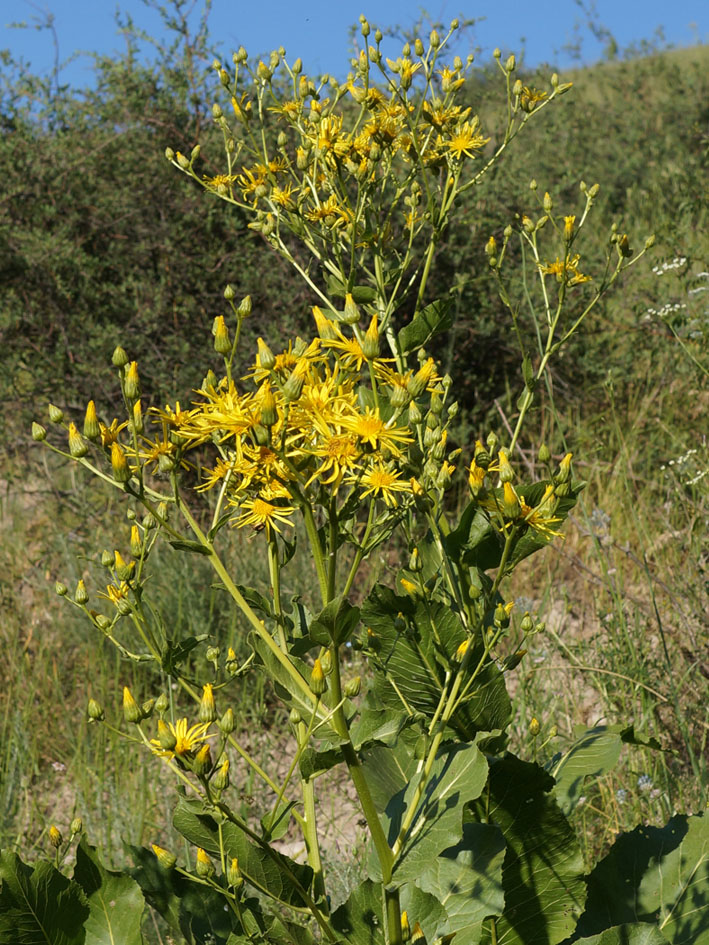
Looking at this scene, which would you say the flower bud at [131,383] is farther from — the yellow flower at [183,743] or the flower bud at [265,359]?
the yellow flower at [183,743]

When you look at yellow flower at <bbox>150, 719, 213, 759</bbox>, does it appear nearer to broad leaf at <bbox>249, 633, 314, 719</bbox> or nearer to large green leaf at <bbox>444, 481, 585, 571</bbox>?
broad leaf at <bbox>249, 633, 314, 719</bbox>

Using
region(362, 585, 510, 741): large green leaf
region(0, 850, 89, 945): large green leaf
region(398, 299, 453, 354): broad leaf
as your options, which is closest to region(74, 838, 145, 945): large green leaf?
region(0, 850, 89, 945): large green leaf

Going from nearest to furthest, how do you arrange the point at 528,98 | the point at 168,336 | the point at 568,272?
the point at 568,272
the point at 528,98
the point at 168,336

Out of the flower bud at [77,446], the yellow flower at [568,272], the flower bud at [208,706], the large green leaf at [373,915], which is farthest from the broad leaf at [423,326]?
the large green leaf at [373,915]

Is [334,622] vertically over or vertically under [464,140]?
under

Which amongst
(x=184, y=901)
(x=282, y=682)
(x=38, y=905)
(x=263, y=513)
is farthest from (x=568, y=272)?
(x=38, y=905)

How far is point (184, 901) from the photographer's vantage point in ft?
5.83

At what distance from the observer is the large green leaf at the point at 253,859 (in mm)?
1476

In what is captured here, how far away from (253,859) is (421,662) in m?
0.47

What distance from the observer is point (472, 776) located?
4.92ft

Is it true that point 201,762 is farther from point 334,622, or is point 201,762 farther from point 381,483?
point 381,483

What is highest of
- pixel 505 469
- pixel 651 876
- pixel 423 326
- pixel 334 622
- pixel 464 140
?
pixel 464 140

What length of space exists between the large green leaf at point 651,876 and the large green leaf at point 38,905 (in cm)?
97

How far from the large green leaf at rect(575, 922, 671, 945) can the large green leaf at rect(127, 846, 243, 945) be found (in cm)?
65
